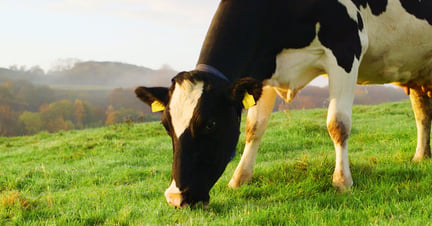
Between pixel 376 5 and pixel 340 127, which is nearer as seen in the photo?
pixel 340 127

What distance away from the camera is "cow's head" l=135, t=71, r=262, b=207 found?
388 cm

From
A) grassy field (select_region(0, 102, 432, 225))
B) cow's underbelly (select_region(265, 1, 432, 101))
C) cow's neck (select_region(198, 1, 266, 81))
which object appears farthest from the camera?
cow's underbelly (select_region(265, 1, 432, 101))

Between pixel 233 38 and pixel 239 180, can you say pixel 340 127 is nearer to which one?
pixel 239 180

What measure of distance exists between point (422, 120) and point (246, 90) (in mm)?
4389

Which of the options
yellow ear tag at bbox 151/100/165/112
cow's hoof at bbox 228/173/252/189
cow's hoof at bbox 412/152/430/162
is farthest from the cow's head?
cow's hoof at bbox 412/152/430/162

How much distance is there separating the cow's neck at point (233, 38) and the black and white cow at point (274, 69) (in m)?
0.01

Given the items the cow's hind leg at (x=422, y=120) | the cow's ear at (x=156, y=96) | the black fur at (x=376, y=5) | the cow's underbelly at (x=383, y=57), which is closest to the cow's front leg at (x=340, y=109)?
the cow's underbelly at (x=383, y=57)

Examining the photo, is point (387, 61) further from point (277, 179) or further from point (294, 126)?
point (294, 126)

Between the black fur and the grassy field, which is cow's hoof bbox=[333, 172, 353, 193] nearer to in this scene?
Result: the grassy field

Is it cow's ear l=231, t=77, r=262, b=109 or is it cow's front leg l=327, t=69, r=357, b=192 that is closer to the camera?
cow's ear l=231, t=77, r=262, b=109

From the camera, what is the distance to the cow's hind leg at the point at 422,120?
22.2 ft

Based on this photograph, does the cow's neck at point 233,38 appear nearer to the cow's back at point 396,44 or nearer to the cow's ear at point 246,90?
the cow's ear at point 246,90

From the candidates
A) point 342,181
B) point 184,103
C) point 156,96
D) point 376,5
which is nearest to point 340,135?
point 342,181

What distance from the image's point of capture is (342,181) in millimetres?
4836
